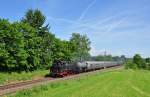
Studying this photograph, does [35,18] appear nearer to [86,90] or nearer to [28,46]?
[28,46]

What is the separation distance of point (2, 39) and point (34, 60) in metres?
10.3

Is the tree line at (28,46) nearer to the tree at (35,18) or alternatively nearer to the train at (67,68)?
the tree at (35,18)

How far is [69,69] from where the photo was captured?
2196 inches

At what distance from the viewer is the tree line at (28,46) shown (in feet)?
145

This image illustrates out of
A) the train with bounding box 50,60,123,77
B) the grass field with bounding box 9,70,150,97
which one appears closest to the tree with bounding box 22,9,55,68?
the train with bounding box 50,60,123,77

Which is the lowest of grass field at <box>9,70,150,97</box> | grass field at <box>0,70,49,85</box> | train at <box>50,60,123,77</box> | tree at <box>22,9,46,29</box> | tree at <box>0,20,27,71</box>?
grass field at <box>9,70,150,97</box>

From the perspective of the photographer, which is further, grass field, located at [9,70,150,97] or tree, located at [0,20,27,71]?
tree, located at [0,20,27,71]

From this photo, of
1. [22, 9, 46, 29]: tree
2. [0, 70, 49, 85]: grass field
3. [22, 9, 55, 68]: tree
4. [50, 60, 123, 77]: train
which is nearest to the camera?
[0, 70, 49, 85]: grass field

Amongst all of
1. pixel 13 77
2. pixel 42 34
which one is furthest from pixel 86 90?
pixel 42 34

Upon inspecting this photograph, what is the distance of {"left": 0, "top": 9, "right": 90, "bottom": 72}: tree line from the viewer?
145 ft

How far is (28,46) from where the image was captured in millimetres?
51875

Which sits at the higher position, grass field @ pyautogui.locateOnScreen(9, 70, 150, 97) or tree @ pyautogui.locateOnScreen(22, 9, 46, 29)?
tree @ pyautogui.locateOnScreen(22, 9, 46, 29)

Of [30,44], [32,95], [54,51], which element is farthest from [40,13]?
[32,95]

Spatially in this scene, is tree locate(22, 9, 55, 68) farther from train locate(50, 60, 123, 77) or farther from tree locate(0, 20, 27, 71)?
tree locate(0, 20, 27, 71)
